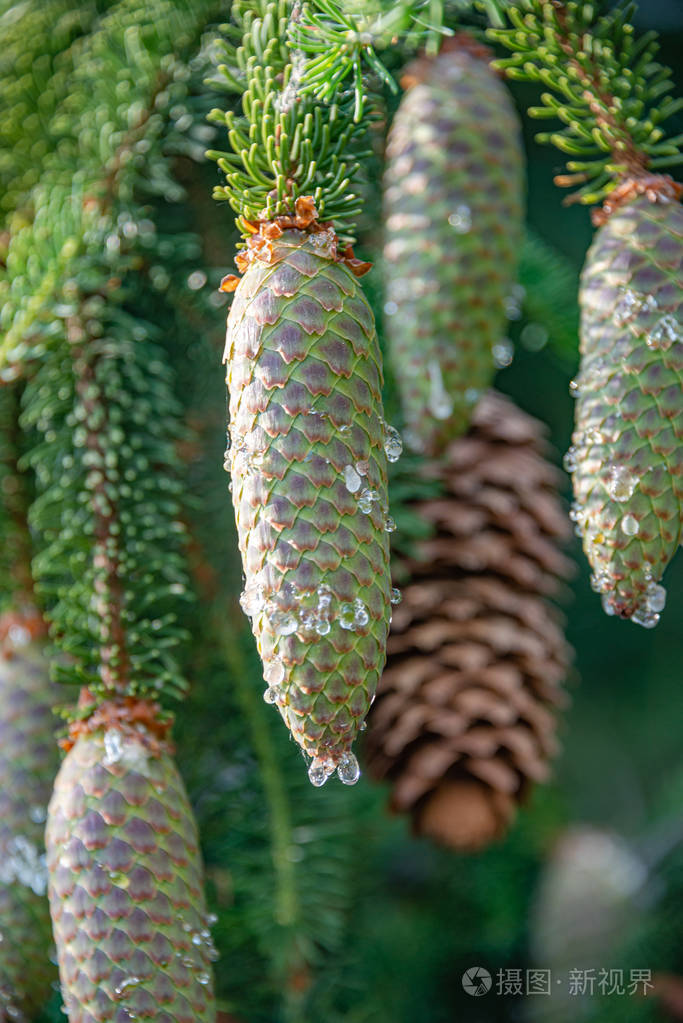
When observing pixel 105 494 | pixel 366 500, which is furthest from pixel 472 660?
pixel 366 500

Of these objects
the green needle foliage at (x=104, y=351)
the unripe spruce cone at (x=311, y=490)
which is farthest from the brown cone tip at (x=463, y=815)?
the unripe spruce cone at (x=311, y=490)

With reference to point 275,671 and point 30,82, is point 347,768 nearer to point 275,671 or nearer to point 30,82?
point 275,671

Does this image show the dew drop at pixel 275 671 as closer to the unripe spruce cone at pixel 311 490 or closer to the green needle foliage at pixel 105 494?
the unripe spruce cone at pixel 311 490

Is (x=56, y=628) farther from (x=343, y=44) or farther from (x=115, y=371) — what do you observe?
(x=343, y=44)

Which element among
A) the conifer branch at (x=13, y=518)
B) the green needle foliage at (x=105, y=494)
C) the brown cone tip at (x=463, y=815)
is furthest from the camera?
the brown cone tip at (x=463, y=815)

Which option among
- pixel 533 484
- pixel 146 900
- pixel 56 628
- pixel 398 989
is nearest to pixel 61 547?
pixel 56 628

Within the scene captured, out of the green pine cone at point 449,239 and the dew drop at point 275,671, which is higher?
the green pine cone at point 449,239
